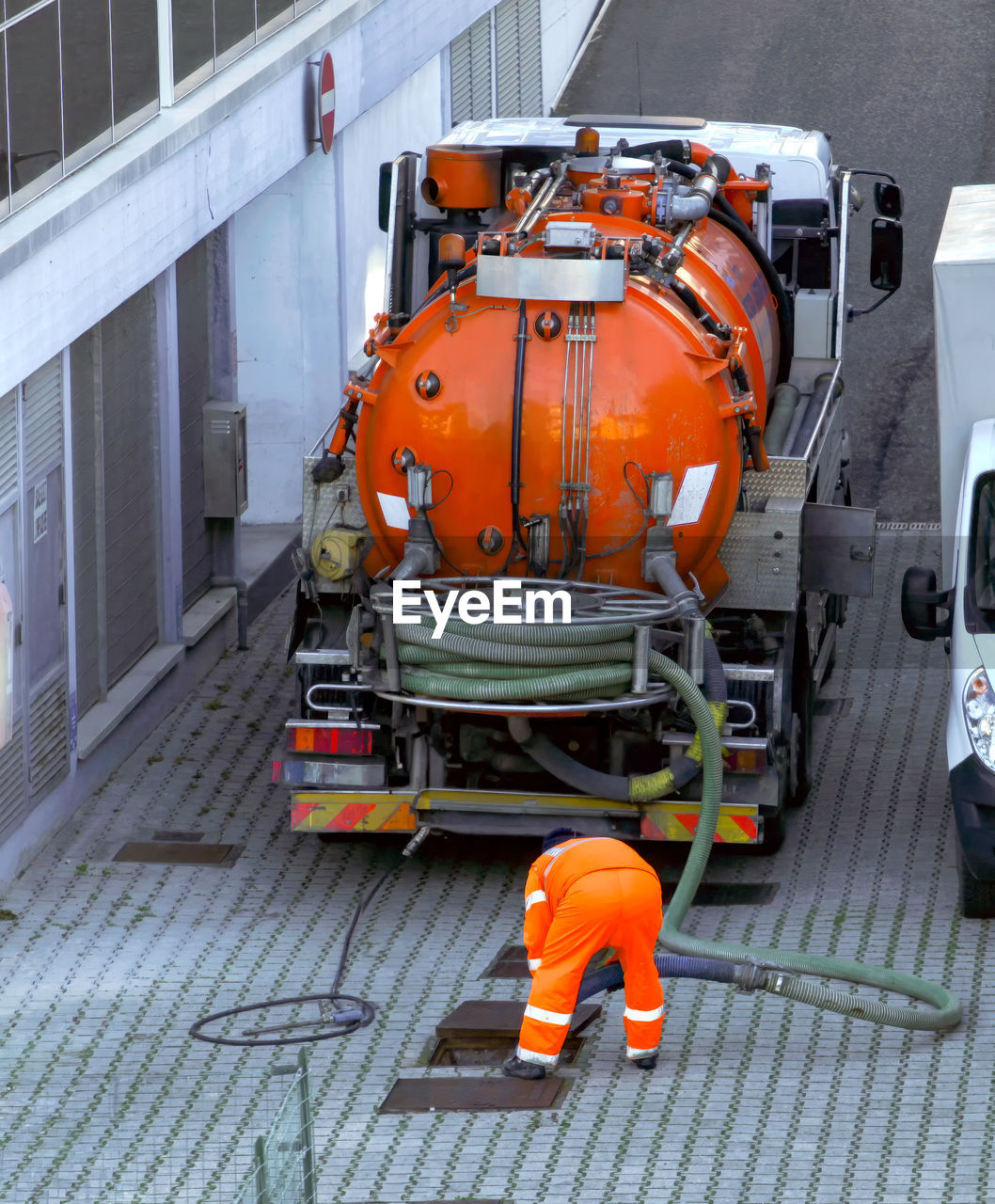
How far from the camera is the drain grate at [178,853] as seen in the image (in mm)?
10828

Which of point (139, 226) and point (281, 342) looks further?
point (281, 342)

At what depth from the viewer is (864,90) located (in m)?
25.4

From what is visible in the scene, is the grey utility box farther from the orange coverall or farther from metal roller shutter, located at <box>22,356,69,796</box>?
the orange coverall

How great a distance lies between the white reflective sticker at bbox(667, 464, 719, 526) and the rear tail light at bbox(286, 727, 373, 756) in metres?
1.78

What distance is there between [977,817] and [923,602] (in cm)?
111

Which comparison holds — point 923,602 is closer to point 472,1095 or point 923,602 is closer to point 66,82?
point 472,1095

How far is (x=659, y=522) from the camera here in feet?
32.0

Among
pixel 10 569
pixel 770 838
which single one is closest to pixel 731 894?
pixel 770 838

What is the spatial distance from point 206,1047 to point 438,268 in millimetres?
5554

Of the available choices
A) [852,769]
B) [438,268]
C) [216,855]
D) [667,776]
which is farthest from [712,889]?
[438,268]

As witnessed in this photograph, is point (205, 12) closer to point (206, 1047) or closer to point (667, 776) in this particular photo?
point (667, 776)

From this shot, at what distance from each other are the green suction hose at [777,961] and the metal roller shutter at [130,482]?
427 cm

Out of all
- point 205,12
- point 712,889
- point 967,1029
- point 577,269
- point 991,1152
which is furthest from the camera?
point 205,12

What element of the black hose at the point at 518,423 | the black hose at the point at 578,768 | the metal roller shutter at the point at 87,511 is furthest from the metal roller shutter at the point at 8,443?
the black hose at the point at 578,768
